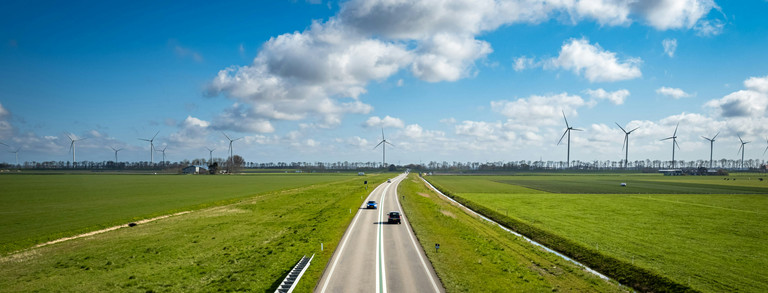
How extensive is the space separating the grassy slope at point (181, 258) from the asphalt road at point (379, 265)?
125 centimetres

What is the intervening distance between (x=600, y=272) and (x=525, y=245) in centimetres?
827

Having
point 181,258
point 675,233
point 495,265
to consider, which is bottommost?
point 181,258

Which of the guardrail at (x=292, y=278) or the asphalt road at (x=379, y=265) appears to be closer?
the guardrail at (x=292, y=278)

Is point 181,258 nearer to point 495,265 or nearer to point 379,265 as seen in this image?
point 379,265

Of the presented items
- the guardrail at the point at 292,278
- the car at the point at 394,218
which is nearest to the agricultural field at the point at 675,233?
the car at the point at 394,218

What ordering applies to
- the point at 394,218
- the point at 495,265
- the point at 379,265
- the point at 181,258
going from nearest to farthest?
the point at 379,265 → the point at 495,265 → the point at 181,258 → the point at 394,218

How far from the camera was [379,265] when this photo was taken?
89.8 feet

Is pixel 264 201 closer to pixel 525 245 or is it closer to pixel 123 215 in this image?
pixel 123 215

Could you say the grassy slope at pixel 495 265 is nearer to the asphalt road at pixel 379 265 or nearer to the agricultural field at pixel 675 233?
the asphalt road at pixel 379 265

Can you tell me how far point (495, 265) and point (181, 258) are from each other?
26291 millimetres

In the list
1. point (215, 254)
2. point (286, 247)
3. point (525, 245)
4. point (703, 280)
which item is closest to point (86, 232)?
point (215, 254)

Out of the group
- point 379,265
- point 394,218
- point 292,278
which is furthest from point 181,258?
point 394,218

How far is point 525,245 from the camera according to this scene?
129 ft

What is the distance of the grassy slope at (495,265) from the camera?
24797mm
